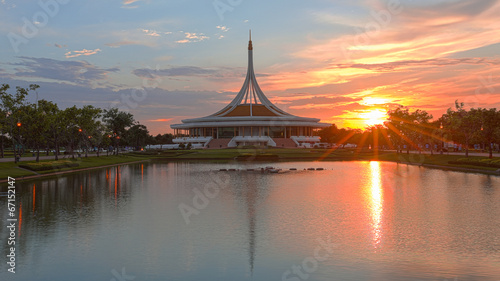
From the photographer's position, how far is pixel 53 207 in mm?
19734

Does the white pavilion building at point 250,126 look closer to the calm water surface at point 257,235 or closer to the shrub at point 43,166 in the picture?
the shrub at point 43,166

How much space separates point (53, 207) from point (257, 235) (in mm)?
10810

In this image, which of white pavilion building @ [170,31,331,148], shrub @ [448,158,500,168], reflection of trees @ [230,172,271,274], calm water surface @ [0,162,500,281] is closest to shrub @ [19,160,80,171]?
calm water surface @ [0,162,500,281]

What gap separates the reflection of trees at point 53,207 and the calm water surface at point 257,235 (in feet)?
0.16

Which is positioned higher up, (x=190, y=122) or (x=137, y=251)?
Answer: (x=190, y=122)

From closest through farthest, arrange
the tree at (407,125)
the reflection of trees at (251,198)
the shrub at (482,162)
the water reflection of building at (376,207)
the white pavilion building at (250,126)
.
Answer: the reflection of trees at (251,198) → the water reflection of building at (376,207) → the shrub at (482,162) → the tree at (407,125) → the white pavilion building at (250,126)

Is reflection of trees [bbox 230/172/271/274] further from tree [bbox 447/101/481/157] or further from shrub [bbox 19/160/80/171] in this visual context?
tree [bbox 447/101/481/157]

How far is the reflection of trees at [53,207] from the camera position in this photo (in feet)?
43.3

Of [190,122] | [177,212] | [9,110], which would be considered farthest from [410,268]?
[190,122]

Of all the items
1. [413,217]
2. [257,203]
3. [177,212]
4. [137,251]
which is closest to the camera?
[137,251]

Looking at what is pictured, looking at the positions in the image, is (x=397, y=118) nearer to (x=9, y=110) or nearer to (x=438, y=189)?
(x=438, y=189)

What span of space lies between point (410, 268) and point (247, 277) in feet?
13.0

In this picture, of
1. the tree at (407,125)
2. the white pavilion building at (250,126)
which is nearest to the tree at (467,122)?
the tree at (407,125)

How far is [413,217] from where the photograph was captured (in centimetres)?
1712
